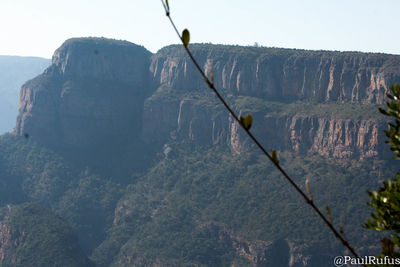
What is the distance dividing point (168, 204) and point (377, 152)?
36.8 metres

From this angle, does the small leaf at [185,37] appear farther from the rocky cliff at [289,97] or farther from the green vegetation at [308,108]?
the green vegetation at [308,108]

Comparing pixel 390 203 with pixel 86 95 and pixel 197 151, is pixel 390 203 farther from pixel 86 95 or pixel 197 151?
pixel 86 95

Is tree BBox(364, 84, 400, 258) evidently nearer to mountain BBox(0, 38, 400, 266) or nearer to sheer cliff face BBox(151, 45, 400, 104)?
mountain BBox(0, 38, 400, 266)

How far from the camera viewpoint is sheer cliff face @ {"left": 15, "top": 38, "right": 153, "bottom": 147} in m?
115

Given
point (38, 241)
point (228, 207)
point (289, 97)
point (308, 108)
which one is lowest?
point (38, 241)

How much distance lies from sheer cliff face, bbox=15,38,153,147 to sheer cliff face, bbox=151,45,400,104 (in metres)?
9.86

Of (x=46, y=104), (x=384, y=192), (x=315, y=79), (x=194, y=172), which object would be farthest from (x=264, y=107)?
(x=384, y=192)

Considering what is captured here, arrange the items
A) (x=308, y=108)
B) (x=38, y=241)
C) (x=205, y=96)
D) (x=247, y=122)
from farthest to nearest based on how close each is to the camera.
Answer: (x=205, y=96)
(x=308, y=108)
(x=38, y=241)
(x=247, y=122)

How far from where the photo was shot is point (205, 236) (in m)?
78.2

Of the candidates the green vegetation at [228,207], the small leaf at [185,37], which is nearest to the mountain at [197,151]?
the green vegetation at [228,207]

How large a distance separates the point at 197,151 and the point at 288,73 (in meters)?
24.0

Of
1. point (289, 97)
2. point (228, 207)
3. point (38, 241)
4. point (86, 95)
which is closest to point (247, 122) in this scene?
point (228, 207)

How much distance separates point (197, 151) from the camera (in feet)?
329

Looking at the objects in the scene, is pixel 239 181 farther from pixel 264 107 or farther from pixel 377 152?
pixel 377 152
